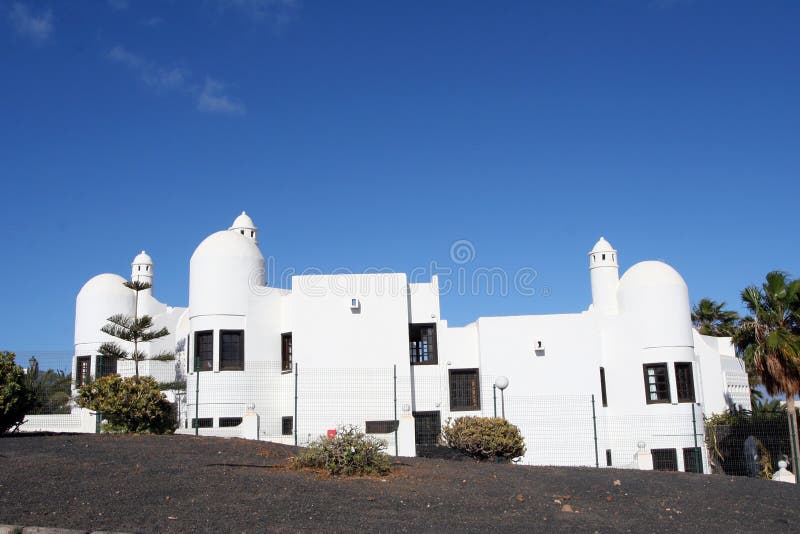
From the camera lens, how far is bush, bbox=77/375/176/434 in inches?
644

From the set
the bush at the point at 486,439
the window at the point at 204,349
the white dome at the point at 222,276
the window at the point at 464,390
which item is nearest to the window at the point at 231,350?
the window at the point at 204,349

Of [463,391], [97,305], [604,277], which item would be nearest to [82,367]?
[97,305]

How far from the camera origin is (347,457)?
11.5 meters

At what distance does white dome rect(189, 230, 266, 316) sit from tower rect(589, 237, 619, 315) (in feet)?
35.8

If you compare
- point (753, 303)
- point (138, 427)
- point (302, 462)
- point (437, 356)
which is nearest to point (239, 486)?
point (302, 462)

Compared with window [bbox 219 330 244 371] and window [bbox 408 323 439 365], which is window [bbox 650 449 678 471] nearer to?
window [bbox 408 323 439 365]

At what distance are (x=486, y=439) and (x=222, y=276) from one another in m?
10.3

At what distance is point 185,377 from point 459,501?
625 inches

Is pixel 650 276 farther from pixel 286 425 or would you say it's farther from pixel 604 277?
pixel 286 425

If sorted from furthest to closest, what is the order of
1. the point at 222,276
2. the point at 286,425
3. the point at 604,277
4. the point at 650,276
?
the point at 604,277, the point at 650,276, the point at 222,276, the point at 286,425

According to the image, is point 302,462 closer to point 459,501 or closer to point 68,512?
point 459,501

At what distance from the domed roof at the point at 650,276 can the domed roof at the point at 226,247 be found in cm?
1173

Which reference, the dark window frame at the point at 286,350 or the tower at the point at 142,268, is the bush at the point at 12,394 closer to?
the dark window frame at the point at 286,350

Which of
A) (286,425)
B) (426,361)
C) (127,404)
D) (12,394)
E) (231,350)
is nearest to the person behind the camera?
(12,394)
